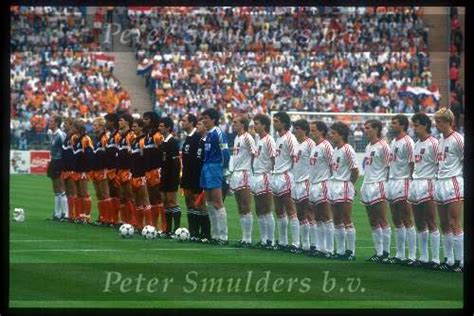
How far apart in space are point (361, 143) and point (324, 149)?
0.86 meters

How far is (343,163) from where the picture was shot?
527 inches

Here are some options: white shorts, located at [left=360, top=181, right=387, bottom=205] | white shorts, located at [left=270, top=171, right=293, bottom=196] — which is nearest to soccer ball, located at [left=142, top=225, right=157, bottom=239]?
white shorts, located at [left=270, top=171, right=293, bottom=196]

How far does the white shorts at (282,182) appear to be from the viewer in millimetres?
14242

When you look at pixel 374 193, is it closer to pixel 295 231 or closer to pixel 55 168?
pixel 295 231

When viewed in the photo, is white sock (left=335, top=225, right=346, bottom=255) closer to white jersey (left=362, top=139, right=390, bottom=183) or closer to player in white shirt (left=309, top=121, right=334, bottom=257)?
player in white shirt (left=309, top=121, right=334, bottom=257)

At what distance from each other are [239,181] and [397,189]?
85.9 inches

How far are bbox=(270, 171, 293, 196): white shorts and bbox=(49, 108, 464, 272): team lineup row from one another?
0.4 inches

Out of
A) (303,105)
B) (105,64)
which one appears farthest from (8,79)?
(303,105)

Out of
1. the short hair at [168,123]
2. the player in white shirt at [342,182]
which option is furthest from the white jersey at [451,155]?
the short hair at [168,123]

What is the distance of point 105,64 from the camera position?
11328 mm

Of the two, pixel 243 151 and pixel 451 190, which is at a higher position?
pixel 243 151

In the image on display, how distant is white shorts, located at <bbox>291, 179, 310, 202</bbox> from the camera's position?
45.6ft

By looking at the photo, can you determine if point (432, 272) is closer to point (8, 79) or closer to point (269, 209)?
point (269, 209)

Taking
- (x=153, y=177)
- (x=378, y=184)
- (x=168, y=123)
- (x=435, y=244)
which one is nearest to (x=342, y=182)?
(x=378, y=184)
